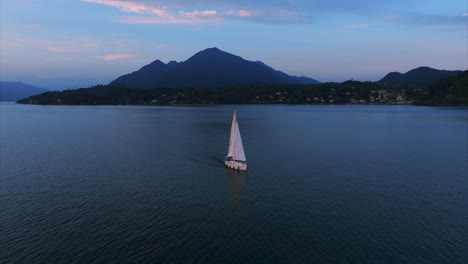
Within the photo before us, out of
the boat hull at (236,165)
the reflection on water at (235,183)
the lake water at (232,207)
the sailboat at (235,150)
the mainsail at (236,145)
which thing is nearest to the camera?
the lake water at (232,207)

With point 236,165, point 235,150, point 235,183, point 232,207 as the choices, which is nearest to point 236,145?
point 235,150

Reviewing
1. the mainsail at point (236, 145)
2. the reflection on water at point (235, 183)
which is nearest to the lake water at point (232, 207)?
the reflection on water at point (235, 183)

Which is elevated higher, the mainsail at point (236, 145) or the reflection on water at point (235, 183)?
the mainsail at point (236, 145)

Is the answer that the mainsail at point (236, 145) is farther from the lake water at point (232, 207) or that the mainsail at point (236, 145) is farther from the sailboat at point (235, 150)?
the lake water at point (232, 207)

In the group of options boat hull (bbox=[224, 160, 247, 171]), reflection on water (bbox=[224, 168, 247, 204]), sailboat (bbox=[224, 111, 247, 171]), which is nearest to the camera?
reflection on water (bbox=[224, 168, 247, 204])

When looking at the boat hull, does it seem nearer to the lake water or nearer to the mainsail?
the mainsail

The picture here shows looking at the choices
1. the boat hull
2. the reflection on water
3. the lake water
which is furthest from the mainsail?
the lake water

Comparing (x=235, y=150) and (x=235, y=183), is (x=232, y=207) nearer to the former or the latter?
(x=235, y=183)

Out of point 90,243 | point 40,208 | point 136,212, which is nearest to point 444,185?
point 136,212

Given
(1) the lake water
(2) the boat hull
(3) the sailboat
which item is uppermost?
(3) the sailboat
